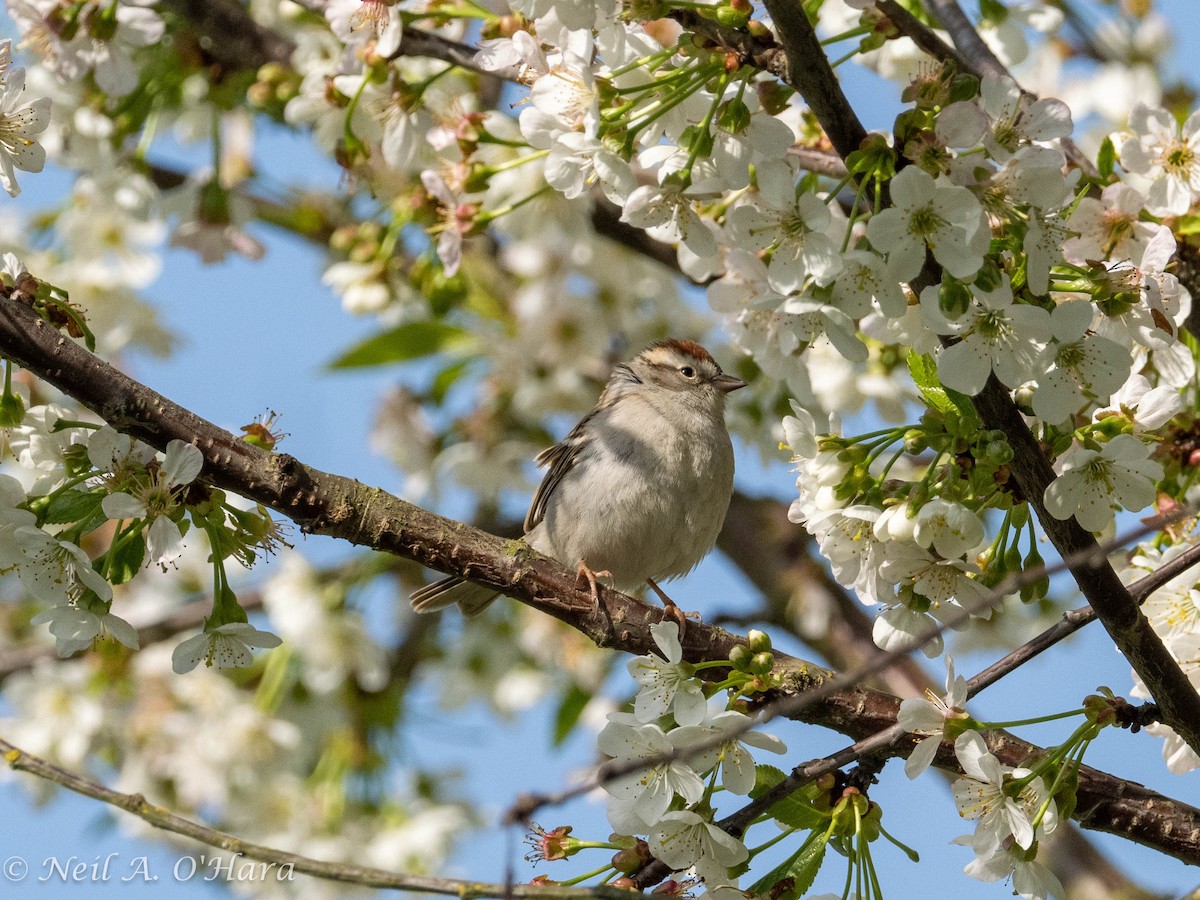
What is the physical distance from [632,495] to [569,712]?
2645mm

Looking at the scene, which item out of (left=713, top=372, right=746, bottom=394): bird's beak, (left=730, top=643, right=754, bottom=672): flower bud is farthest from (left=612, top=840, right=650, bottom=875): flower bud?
(left=713, top=372, right=746, bottom=394): bird's beak

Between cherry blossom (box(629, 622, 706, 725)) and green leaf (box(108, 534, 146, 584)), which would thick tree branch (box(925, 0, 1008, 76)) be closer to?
cherry blossom (box(629, 622, 706, 725))

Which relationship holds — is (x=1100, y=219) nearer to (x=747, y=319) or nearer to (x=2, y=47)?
(x=747, y=319)

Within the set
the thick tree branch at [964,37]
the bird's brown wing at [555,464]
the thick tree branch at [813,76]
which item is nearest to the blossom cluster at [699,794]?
the thick tree branch at [813,76]

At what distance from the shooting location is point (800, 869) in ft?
9.30

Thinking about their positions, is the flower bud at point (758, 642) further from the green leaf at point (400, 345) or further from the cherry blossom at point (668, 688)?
the green leaf at point (400, 345)

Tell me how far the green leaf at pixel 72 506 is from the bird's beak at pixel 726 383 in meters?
3.22

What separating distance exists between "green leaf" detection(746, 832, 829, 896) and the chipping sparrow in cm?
205

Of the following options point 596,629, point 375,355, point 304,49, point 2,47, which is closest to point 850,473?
point 596,629

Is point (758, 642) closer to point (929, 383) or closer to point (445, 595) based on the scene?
point (929, 383)

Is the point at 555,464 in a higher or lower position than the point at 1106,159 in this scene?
higher

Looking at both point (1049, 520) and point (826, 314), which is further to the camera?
point (1049, 520)

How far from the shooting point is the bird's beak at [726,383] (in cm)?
564

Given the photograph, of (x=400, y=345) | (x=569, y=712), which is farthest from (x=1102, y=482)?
(x=569, y=712)
